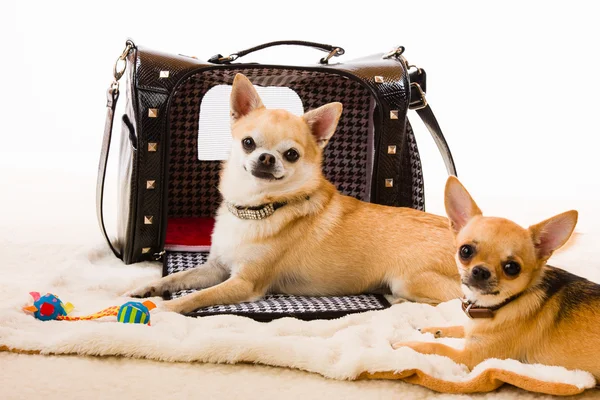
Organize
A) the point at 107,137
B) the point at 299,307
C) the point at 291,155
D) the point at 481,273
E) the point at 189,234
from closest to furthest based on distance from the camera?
the point at 481,273 < the point at 299,307 < the point at 291,155 < the point at 107,137 < the point at 189,234

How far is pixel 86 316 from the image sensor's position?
2.08 metres

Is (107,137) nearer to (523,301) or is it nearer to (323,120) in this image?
(323,120)

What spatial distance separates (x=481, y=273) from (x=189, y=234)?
163cm

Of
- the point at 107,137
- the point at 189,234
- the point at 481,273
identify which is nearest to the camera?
the point at 481,273

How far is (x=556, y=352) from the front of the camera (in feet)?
5.78

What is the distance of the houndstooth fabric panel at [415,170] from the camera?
2.96 m

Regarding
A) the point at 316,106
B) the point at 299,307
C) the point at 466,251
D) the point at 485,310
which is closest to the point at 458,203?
the point at 466,251

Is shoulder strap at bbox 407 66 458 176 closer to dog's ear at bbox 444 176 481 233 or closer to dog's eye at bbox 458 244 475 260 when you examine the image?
dog's ear at bbox 444 176 481 233

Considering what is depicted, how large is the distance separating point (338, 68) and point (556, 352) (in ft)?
4.70

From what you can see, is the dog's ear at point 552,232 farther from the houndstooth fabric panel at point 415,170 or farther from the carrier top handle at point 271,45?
the carrier top handle at point 271,45

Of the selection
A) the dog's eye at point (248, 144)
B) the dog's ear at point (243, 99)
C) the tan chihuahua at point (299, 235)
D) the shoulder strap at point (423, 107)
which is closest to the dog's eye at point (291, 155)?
the tan chihuahua at point (299, 235)

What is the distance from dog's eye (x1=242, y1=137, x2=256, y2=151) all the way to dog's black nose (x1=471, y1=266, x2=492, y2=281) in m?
0.97

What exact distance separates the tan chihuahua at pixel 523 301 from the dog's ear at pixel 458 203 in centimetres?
7

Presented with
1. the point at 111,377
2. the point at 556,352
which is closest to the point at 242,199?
the point at 111,377
